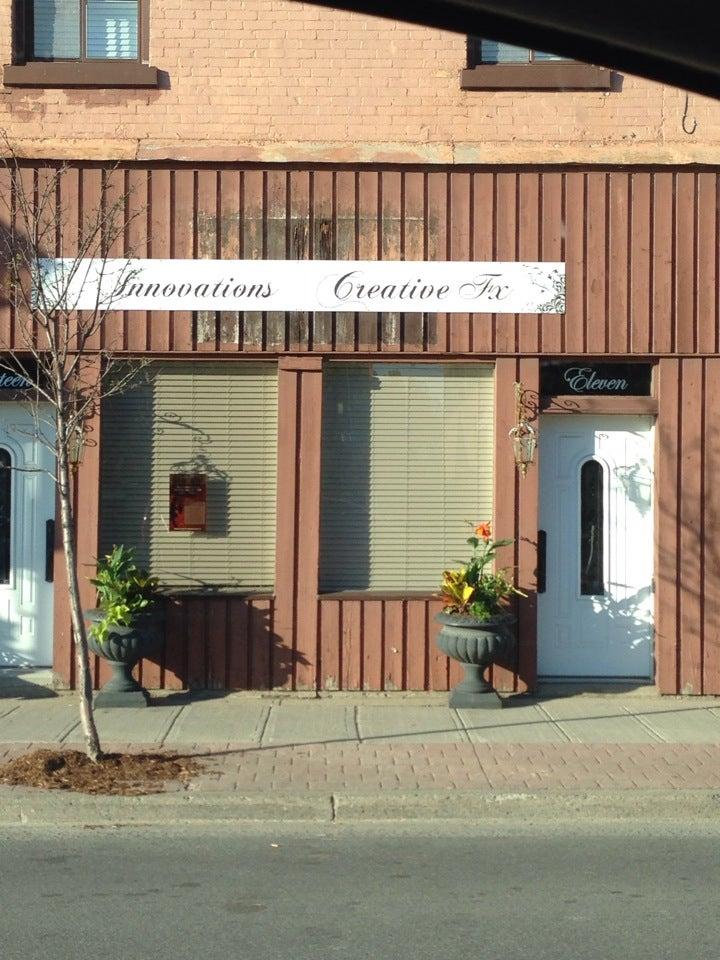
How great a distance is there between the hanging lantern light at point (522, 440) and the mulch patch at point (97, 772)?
3.87 metres

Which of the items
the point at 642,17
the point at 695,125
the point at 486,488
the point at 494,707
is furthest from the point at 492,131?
the point at 642,17

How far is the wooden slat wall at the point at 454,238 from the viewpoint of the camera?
10.2 m

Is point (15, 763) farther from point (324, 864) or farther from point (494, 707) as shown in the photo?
point (494, 707)

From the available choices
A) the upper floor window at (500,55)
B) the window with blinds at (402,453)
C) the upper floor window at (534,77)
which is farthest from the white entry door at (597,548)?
the upper floor window at (500,55)

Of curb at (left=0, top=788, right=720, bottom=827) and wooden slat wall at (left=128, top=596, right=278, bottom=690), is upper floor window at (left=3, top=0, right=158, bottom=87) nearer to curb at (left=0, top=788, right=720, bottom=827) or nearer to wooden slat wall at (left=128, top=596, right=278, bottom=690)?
wooden slat wall at (left=128, top=596, right=278, bottom=690)

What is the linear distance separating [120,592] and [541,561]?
3552 millimetres

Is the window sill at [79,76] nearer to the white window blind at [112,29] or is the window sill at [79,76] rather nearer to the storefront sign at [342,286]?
the white window blind at [112,29]

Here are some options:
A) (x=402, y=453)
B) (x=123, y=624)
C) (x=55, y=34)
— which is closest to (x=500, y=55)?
(x=402, y=453)

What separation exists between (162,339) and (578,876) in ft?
19.5

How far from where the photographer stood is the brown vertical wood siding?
10234 mm

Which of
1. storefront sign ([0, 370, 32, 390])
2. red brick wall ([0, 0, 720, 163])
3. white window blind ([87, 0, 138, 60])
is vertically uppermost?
white window blind ([87, 0, 138, 60])

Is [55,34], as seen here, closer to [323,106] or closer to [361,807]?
[323,106]

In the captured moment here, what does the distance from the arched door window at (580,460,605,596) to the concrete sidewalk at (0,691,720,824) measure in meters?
0.99

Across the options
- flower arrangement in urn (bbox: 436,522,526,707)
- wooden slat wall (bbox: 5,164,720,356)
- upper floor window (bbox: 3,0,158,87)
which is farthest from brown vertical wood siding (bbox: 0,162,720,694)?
upper floor window (bbox: 3,0,158,87)
